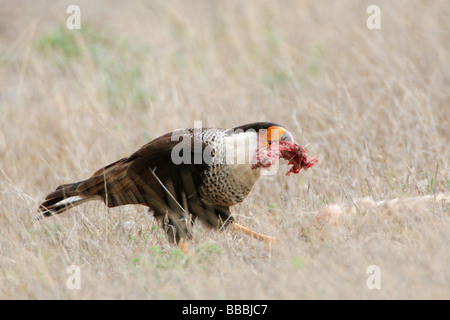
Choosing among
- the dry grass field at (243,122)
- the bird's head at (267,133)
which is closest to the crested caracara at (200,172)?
the bird's head at (267,133)

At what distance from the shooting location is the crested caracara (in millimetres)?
3758

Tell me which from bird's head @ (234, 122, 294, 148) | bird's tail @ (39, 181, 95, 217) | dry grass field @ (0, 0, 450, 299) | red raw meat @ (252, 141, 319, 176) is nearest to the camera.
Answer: dry grass field @ (0, 0, 450, 299)

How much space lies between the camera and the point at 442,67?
19.8 ft

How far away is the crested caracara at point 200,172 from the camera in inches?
148

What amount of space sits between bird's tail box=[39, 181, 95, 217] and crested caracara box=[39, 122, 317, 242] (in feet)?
0.91

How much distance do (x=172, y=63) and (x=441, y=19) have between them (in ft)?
9.71

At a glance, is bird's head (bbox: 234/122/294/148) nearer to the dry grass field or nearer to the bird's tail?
the dry grass field

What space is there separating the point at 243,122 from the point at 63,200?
7.31 feet

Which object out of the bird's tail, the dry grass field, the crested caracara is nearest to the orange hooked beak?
the crested caracara

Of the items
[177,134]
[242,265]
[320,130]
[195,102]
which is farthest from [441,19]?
[242,265]

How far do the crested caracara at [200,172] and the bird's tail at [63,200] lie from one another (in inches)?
10.9

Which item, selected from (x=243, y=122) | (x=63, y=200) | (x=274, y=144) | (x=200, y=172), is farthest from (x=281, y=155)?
(x=243, y=122)

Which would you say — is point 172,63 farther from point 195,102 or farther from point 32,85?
point 32,85

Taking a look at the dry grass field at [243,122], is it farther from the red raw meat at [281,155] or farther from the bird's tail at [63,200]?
the red raw meat at [281,155]
